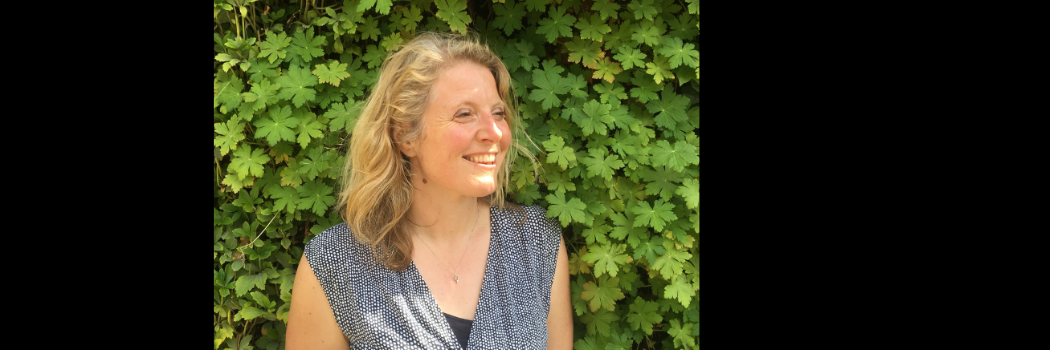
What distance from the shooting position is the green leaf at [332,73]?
2002mm

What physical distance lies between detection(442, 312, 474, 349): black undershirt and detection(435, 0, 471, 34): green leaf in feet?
2.67

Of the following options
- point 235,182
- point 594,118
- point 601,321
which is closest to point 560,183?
point 594,118

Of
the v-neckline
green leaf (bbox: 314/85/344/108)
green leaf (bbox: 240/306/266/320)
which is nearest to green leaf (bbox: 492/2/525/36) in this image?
green leaf (bbox: 314/85/344/108)

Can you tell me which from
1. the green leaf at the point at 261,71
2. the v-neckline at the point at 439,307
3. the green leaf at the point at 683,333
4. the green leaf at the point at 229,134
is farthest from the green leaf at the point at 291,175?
the green leaf at the point at 683,333

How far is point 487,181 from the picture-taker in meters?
1.83

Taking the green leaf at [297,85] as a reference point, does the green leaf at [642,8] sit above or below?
above

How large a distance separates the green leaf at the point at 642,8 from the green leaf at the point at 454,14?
1.60 feet

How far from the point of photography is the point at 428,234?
1.96m

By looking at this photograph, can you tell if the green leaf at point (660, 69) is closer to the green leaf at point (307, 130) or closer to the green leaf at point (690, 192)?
the green leaf at point (690, 192)

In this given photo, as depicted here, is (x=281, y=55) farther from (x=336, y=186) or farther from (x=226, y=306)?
(x=226, y=306)

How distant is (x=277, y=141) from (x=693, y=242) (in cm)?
126

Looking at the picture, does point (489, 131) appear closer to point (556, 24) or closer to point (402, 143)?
point (402, 143)

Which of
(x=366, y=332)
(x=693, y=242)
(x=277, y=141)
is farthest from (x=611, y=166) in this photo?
(x=277, y=141)

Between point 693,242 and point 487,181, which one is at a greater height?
point 487,181
